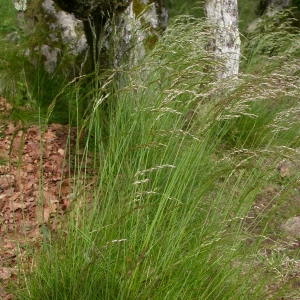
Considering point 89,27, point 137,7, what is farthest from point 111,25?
point 137,7

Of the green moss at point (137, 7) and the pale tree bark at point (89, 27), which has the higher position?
the green moss at point (137, 7)

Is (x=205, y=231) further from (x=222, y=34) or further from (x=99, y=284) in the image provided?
(x=222, y=34)

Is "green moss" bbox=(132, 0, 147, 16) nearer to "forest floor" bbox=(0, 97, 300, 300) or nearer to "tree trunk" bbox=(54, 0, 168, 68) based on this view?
"tree trunk" bbox=(54, 0, 168, 68)

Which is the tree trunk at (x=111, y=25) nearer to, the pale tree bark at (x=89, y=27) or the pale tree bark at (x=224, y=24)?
the pale tree bark at (x=89, y=27)

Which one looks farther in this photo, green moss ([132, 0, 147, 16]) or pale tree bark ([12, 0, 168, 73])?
green moss ([132, 0, 147, 16])

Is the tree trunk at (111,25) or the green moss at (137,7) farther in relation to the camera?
the green moss at (137,7)

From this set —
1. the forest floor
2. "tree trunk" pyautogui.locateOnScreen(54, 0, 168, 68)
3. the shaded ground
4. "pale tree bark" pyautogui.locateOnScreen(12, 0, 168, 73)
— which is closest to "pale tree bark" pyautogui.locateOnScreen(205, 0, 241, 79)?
"pale tree bark" pyautogui.locateOnScreen(12, 0, 168, 73)

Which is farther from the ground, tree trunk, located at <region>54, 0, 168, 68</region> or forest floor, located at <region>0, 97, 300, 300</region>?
tree trunk, located at <region>54, 0, 168, 68</region>

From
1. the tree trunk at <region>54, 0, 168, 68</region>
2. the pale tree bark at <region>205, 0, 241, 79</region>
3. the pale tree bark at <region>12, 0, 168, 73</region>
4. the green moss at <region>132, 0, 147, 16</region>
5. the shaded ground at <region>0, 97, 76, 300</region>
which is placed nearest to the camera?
the shaded ground at <region>0, 97, 76, 300</region>

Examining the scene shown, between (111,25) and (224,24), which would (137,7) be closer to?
(224,24)

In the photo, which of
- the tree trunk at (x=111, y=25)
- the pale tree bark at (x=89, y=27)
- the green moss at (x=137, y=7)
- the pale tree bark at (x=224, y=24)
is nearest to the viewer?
the tree trunk at (x=111, y=25)

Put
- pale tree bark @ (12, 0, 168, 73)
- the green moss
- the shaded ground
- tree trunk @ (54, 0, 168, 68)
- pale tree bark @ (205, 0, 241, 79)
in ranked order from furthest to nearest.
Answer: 1. the green moss
2. pale tree bark @ (205, 0, 241, 79)
3. pale tree bark @ (12, 0, 168, 73)
4. tree trunk @ (54, 0, 168, 68)
5. the shaded ground

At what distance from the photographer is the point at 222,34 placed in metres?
4.81

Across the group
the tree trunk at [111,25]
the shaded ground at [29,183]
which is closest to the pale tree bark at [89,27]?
the tree trunk at [111,25]
